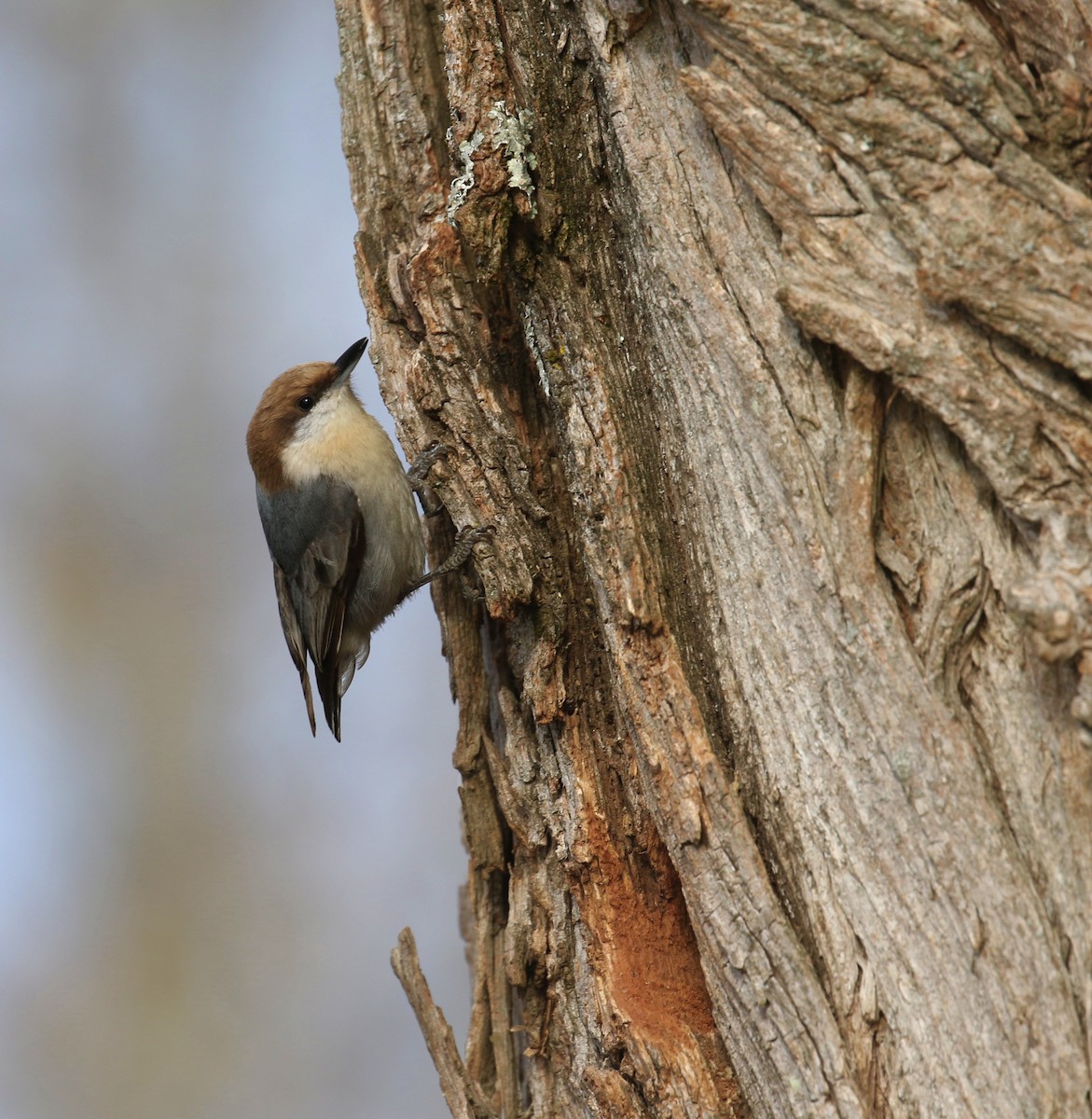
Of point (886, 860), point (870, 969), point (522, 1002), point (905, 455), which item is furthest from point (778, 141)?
point (522, 1002)

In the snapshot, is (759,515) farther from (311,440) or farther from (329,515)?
(311,440)

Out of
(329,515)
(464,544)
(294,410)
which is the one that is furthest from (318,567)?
(464,544)

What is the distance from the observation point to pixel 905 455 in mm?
1981

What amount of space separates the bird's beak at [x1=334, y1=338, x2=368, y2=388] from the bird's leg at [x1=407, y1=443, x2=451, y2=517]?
705 mm

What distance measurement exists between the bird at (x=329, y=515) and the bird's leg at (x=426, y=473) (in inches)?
10.3

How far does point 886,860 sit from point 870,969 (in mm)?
192

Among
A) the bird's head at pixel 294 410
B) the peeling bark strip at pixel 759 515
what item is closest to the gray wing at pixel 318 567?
the bird's head at pixel 294 410

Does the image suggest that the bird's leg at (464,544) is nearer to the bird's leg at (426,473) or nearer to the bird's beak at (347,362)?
the bird's leg at (426,473)

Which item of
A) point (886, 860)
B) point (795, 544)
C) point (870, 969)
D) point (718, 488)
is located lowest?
point (870, 969)

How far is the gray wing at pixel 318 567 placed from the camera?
3803mm

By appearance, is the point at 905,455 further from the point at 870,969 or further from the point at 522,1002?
the point at 522,1002

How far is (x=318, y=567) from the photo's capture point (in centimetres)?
386

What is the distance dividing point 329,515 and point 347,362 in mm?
576

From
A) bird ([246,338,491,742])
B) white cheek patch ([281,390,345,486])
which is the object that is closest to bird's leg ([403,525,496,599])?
bird ([246,338,491,742])
